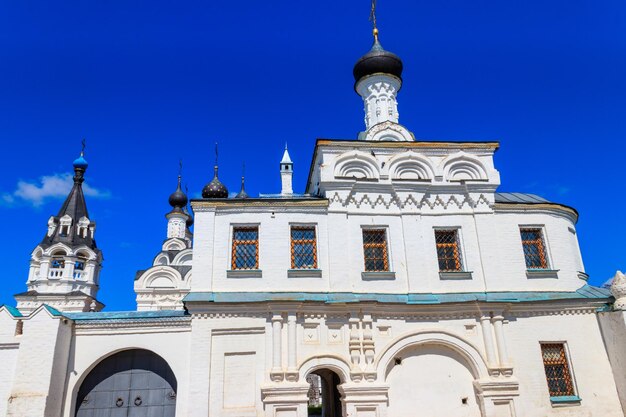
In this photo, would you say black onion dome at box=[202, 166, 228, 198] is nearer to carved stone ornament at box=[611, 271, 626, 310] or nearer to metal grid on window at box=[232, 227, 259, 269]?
metal grid on window at box=[232, 227, 259, 269]

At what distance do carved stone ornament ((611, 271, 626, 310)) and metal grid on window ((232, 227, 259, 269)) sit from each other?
10042 mm

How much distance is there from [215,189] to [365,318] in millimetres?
20436

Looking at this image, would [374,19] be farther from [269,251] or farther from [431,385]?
[431,385]

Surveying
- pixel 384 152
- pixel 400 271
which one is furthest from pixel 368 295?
pixel 384 152

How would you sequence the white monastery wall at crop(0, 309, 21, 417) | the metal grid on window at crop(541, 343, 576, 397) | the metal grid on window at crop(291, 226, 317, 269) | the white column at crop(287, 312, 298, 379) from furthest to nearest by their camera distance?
the metal grid on window at crop(291, 226, 317, 269)
the metal grid on window at crop(541, 343, 576, 397)
the white column at crop(287, 312, 298, 379)
the white monastery wall at crop(0, 309, 21, 417)

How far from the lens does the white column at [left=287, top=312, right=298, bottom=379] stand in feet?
39.4

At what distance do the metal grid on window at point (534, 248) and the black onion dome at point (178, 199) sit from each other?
27567 mm

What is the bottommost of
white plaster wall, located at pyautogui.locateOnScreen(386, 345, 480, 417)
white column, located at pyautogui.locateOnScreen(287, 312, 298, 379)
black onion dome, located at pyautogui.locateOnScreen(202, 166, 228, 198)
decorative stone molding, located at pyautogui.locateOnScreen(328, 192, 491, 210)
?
white plaster wall, located at pyautogui.locateOnScreen(386, 345, 480, 417)

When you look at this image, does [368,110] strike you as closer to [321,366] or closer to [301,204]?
[301,204]

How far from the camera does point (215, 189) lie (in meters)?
31.2

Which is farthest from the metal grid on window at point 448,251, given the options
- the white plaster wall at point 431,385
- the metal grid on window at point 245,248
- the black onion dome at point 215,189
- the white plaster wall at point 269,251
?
the black onion dome at point 215,189

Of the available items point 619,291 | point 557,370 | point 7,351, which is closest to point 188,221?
point 7,351

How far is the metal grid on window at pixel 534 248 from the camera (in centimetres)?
1430

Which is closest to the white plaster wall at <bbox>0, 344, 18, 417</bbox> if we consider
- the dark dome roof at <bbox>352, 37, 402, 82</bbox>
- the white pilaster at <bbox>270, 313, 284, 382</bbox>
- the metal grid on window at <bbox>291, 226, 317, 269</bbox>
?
the white pilaster at <bbox>270, 313, 284, 382</bbox>
